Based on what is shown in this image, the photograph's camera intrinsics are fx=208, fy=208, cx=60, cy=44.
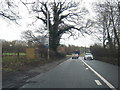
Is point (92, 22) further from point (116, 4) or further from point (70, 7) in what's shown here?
point (116, 4)

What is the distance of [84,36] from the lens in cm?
4744

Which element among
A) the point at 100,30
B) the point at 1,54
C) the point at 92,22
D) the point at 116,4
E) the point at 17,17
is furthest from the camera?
the point at 100,30

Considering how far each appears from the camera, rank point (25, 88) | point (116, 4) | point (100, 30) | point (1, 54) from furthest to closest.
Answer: point (100, 30)
point (116, 4)
point (1, 54)
point (25, 88)

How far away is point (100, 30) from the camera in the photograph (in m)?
49.5

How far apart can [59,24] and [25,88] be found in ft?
131

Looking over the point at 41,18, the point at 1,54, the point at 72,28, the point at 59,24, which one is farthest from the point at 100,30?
the point at 1,54

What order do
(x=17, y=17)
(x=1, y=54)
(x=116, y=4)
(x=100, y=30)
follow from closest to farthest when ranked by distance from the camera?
(x=17, y=17), (x=1, y=54), (x=116, y=4), (x=100, y=30)

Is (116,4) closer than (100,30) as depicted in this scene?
Yes

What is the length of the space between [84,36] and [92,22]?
3.65m

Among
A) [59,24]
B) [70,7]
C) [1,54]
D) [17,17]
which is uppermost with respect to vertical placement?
[70,7]

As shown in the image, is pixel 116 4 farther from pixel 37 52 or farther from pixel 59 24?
pixel 59 24

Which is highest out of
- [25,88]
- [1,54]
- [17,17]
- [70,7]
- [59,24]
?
[70,7]

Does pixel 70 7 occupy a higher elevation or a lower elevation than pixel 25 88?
higher

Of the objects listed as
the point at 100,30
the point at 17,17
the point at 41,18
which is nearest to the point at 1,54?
the point at 17,17
